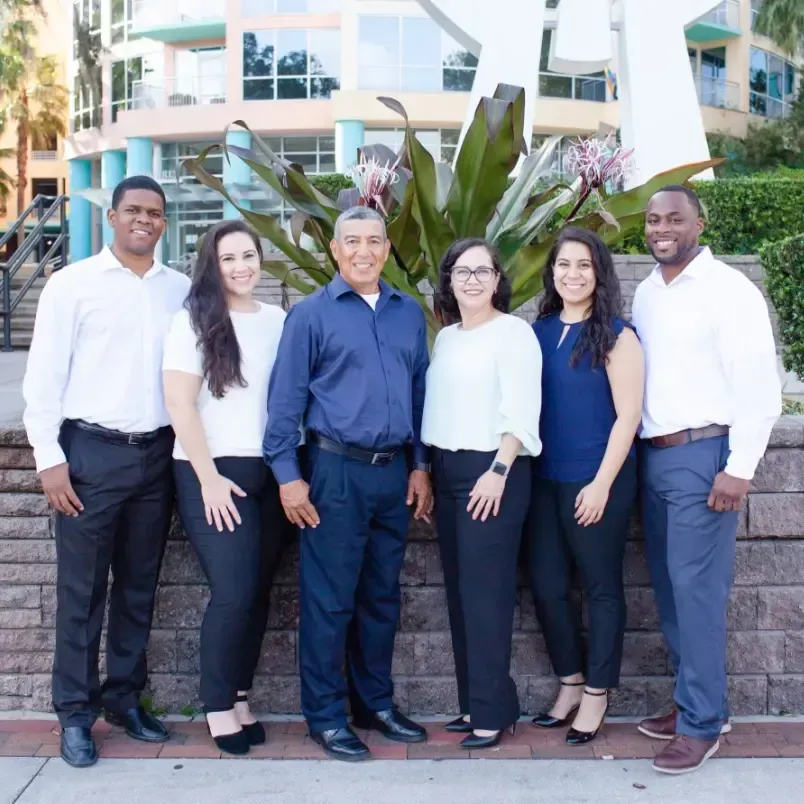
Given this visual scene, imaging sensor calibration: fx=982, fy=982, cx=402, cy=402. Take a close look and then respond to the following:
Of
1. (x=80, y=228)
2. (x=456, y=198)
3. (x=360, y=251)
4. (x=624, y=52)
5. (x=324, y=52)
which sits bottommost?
(x=360, y=251)

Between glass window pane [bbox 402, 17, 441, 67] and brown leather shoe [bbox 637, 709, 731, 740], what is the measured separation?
25.3 metres

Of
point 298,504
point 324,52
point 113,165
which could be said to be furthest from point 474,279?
point 113,165

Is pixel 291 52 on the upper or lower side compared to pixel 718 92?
upper

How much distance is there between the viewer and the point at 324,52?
2753 centimetres

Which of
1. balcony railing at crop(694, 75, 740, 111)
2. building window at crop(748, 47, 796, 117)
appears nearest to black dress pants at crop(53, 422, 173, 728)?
balcony railing at crop(694, 75, 740, 111)

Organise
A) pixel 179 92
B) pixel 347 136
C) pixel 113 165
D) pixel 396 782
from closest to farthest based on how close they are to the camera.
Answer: pixel 396 782 < pixel 347 136 < pixel 179 92 < pixel 113 165

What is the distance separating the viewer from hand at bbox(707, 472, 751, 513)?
10.1 ft

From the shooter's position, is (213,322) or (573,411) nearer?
(213,322)

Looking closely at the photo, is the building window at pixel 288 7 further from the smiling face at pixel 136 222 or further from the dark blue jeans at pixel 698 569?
the dark blue jeans at pixel 698 569

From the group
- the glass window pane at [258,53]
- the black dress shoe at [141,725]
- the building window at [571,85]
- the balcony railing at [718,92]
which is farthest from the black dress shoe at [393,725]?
the balcony railing at [718,92]

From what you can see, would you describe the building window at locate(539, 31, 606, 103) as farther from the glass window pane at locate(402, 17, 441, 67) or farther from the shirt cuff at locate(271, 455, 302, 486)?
the shirt cuff at locate(271, 455, 302, 486)

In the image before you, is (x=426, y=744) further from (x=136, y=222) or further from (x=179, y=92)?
(x=179, y=92)

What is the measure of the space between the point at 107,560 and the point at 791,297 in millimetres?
4480

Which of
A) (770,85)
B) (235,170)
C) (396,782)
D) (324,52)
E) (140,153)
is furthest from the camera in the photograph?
(770,85)
